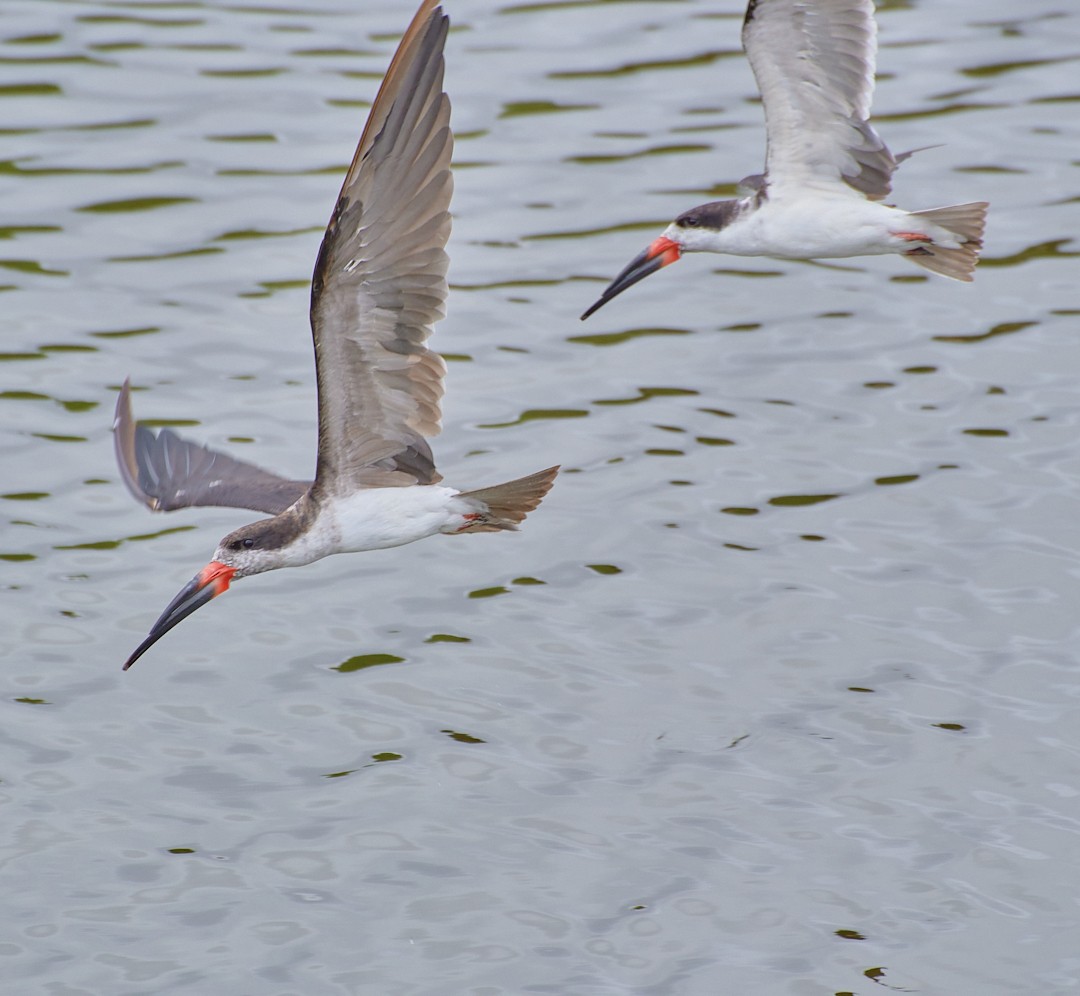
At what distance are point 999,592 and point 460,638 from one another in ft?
8.41

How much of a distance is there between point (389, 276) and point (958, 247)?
3580 mm

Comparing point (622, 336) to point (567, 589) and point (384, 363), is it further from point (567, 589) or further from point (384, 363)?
point (384, 363)

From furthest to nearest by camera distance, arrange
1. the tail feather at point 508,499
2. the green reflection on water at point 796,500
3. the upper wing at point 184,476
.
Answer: the green reflection on water at point 796,500, the upper wing at point 184,476, the tail feather at point 508,499

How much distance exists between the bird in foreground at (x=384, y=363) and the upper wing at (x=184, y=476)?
17cm

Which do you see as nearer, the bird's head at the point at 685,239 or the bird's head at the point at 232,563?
the bird's head at the point at 232,563

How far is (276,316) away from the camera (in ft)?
42.7

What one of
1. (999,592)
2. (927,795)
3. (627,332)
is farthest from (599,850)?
(627,332)

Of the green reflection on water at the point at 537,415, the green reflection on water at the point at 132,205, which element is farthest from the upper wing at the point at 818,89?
the green reflection on water at the point at 132,205

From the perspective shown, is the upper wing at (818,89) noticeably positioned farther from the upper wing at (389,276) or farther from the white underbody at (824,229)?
the upper wing at (389,276)

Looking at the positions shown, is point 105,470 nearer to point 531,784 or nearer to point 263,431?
point 263,431

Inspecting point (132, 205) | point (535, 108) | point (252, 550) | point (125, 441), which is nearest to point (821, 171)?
point (125, 441)

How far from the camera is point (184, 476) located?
9867 mm

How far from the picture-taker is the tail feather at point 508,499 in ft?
27.8

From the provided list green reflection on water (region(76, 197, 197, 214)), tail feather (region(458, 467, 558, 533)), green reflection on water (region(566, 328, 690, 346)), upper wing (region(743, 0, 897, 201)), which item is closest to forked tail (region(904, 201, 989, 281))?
upper wing (region(743, 0, 897, 201))
